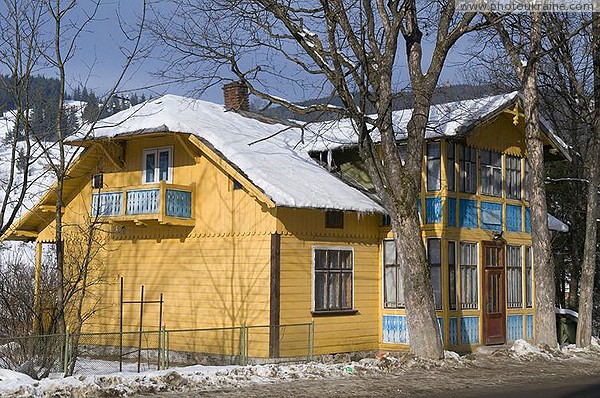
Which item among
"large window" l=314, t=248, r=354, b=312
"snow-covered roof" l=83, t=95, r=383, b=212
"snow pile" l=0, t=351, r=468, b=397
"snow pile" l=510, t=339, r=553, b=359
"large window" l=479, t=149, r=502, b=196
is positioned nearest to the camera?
"snow pile" l=0, t=351, r=468, b=397

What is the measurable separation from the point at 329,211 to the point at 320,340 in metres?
3.26

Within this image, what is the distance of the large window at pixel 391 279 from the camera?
71.0 ft

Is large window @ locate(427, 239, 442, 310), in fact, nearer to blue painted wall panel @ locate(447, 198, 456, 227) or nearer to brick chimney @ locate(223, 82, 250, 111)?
blue painted wall panel @ locate(447, 198, 456, 227)

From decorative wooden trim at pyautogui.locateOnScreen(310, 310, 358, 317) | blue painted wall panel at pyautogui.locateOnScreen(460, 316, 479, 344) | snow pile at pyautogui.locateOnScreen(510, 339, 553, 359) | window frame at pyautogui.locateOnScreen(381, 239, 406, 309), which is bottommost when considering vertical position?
snow pile at pyautogui.locateOnScreen(510, 339, 553, 359)

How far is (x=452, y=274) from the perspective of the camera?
21719 millimetres

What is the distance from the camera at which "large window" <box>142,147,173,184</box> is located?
2170cm

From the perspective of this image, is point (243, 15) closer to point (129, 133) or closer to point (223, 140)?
point (223, 140)

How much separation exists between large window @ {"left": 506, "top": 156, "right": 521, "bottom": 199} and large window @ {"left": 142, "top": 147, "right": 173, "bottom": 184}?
9.97 m

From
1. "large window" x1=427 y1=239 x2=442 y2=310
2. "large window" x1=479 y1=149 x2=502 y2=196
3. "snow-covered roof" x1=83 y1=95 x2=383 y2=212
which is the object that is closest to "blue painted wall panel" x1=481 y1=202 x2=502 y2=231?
"large window" x1=479 y1=149 x2=502 y2=196

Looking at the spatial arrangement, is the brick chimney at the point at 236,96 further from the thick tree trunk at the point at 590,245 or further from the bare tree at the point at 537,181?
the thick tree trunk at the point at 590,245

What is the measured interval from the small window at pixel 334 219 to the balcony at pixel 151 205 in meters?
3.45

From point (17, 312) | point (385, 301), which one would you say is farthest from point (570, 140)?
point (17, 312)

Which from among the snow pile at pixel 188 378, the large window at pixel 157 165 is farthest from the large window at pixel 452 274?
the large window at pixel 157 165

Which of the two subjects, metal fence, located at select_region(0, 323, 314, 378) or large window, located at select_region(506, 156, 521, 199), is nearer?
metal fence, located at select_region(0, 323, 314, 378)
